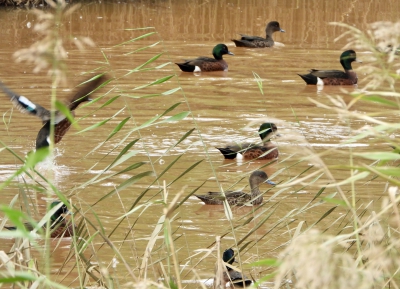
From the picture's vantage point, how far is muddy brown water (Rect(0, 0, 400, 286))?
5906mm

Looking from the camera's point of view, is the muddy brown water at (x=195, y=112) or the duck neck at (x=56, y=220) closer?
the duck neck at (x=56, y=220)

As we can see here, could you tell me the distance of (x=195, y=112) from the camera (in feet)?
34.1

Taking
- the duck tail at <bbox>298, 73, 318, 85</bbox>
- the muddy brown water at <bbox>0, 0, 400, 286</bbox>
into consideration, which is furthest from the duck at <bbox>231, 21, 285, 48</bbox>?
the duck tail at <bbox>298, 73, 318, 85</bbox>

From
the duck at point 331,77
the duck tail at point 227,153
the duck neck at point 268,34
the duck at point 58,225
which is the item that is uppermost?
the duck at point 58,225

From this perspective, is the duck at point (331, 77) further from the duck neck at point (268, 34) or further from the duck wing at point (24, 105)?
the duck wing at point (24, 105)

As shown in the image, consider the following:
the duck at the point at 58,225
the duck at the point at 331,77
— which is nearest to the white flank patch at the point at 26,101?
the duck at the point at 58,225

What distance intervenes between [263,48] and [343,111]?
42.6ft

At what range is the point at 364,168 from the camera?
222 cm

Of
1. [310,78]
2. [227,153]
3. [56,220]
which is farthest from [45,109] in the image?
[310,78]

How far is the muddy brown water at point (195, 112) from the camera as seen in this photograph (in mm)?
5906

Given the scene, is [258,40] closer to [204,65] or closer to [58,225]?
[204,65]

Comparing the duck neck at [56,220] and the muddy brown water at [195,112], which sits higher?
the duck neck at [56,220]

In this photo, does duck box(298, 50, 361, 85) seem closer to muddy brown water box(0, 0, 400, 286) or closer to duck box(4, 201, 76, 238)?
muddy brown water box(0, 0, 400, 286)

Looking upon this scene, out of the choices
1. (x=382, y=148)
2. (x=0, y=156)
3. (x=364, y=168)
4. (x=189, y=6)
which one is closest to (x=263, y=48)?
(x=189, y=6)
